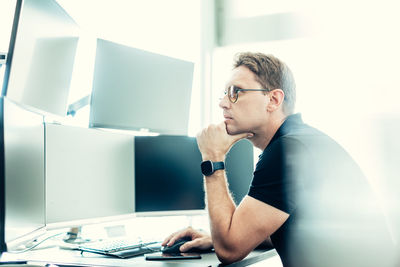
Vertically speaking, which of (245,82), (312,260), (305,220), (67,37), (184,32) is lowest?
(312,260)

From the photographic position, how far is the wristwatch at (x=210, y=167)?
135 centimetres

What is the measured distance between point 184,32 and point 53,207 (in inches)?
59.5

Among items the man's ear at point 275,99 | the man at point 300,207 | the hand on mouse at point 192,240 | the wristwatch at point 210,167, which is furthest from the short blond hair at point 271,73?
the hand on mouse at point 192,240

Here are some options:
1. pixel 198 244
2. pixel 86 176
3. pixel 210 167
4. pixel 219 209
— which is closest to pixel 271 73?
pixel 210 167

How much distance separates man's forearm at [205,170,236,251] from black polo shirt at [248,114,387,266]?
0.30ft

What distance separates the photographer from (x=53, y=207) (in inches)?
54.8

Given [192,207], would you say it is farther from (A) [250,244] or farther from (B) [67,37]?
(B) [67,37]

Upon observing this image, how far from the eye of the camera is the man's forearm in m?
1.21

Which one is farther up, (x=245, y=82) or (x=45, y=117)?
(x=245, y=82)

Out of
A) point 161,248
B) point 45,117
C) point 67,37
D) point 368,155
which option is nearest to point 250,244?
point 161,248

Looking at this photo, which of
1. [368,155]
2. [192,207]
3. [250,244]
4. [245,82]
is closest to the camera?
[250,244]

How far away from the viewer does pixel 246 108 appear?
4.82 feet

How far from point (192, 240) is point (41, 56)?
77cm

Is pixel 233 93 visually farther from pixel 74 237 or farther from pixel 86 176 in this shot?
pixel 74 237
